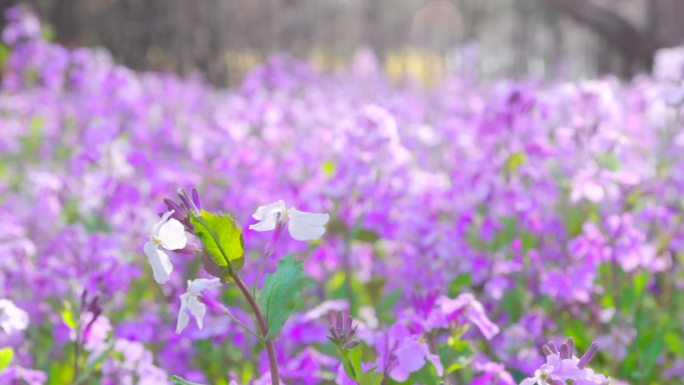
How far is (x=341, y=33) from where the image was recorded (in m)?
17.9

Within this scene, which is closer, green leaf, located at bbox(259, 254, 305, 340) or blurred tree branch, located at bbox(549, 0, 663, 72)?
green leaf, located at bbox(259, 254, 305, 340)

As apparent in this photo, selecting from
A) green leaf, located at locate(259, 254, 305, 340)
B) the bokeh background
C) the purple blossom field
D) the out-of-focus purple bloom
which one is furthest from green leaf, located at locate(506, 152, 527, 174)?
the bokeh background

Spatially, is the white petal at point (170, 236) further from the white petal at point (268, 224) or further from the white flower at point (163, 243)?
the white petal at point (268, 224)

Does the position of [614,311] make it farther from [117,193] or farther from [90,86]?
[90,86]

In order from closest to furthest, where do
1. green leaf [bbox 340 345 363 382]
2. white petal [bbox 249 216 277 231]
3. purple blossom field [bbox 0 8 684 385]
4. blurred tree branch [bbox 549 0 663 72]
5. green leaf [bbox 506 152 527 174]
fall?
white petal [bbox 249 216 277 231], green leaf [bbox 340 345 363 382], purple blossom field [bbox 0 8 684 385], green leaf [bbox 506 152 527 174], blurred tree branch [bbox 549 0 663 72]

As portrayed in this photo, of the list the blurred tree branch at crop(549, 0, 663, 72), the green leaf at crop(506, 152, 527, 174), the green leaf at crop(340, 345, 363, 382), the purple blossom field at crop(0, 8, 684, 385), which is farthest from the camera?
the blurred tree branch at crop(549, 0, 663, 72)

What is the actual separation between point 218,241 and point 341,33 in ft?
54.8

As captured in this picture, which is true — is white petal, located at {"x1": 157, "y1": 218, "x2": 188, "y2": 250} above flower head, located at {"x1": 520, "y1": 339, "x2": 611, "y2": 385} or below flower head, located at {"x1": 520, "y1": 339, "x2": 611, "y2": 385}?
above

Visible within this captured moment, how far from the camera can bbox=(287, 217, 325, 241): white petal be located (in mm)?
1459

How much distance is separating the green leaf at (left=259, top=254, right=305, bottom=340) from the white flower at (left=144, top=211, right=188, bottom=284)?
22cm

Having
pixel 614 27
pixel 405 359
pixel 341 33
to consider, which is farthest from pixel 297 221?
pixel 341 33

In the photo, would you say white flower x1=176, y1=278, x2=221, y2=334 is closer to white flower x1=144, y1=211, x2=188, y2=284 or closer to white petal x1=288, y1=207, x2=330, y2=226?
white flower x1=144, y1=211, x2=188, y2=284

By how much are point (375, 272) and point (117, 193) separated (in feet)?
3.72

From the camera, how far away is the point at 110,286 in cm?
264
